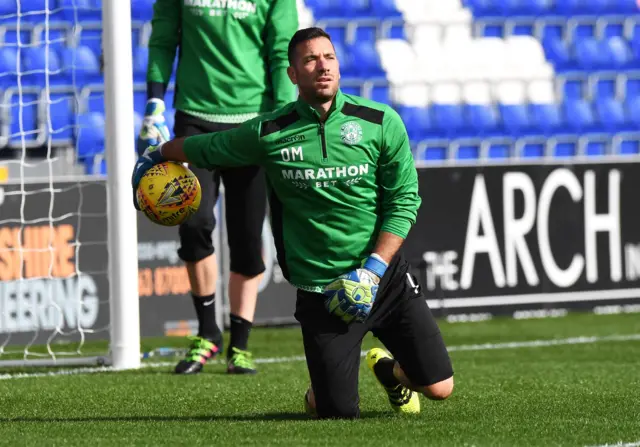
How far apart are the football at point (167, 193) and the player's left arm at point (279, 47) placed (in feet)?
4.54

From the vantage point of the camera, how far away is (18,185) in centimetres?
831

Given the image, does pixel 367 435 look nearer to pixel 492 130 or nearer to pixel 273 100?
pixel 273 100

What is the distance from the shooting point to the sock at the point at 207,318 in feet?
20.8

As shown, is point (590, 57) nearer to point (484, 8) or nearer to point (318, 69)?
point (484, 8)

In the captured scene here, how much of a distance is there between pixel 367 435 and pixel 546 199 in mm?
6320

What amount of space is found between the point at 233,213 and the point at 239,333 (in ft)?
1.98

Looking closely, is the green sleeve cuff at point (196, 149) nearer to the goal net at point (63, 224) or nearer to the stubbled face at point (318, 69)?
the stubbled face at point (318, 69)

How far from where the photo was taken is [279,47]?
621 cm

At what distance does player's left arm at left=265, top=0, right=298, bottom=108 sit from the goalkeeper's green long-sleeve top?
1.45m

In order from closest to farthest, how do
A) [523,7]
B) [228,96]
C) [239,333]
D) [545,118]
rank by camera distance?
[228,96]
[239,333]
[545,118]
[523,7]

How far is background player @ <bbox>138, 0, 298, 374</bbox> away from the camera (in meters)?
6.16

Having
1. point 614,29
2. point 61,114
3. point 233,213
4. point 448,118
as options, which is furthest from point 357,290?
point 614,29

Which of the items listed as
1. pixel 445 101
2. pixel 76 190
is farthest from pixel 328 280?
pixel 445 101

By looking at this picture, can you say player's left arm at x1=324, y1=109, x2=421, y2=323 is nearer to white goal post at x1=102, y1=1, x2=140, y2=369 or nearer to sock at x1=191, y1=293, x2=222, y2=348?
sock at x1=191, y1=293, x2=222, y2=348
